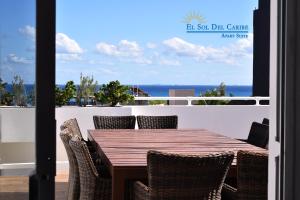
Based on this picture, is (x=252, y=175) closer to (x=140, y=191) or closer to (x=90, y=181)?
(x=140, y=191)

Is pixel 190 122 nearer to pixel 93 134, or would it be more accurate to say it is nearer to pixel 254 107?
pixel 254 107

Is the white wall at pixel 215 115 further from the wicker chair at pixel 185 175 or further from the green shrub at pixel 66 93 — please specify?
the wicker chair at pixel 185 175

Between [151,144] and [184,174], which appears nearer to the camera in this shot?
[184,174]

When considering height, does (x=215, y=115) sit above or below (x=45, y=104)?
below

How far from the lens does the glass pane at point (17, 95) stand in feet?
4.31

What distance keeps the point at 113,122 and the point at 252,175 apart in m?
2.94

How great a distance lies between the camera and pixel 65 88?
682 cm

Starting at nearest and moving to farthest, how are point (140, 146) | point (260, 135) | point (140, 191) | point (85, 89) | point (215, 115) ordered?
point (140, 191)
point (140, 146)
point (260, 135)
point (85, 89)
point (215, 115)

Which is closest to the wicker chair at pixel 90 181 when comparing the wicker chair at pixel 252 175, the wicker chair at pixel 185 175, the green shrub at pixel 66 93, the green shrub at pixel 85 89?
the wicker chair at pixel 185 175

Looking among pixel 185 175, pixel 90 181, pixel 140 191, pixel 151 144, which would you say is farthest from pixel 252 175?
pixel 151 144

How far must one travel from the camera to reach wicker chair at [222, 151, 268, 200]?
278 cm

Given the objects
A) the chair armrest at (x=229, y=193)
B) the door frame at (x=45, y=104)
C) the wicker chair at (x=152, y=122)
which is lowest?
the chair armrest at (x=229, y=193)

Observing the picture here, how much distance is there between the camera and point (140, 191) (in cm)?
305

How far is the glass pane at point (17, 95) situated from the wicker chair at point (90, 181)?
2.01 m
